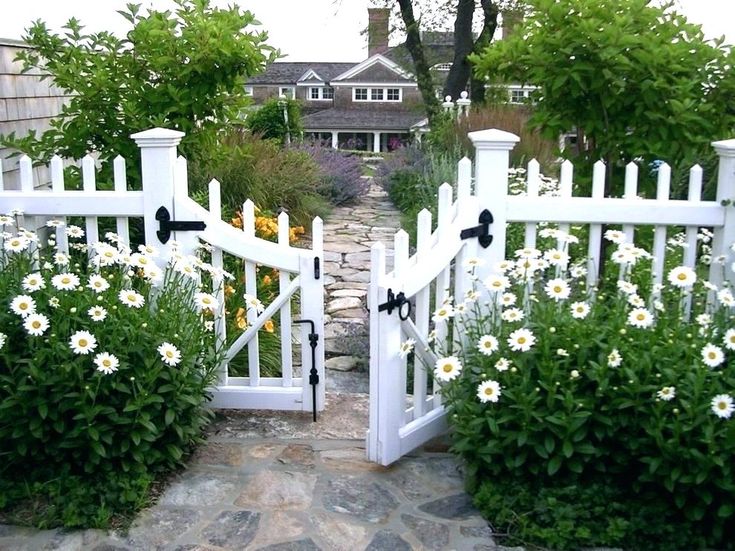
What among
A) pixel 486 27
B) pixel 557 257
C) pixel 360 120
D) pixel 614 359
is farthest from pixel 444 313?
pixel 360 120

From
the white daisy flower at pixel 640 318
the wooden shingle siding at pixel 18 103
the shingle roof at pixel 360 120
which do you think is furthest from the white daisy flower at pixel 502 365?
the shingle roof at pixel 360 120

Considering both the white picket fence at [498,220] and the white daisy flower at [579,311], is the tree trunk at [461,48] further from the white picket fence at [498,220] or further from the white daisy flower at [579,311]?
the white daisy flower at [579,311]

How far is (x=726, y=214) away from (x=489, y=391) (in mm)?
1451

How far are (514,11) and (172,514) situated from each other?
19.2m

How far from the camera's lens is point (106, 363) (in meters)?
2.90

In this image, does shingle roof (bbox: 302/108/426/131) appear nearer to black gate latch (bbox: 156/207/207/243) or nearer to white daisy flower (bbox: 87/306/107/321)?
black gate latch (bbox: 156/207/207/243)

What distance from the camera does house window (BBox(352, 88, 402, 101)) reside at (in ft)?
150

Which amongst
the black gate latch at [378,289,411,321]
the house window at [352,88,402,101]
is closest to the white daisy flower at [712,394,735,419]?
the black gate latch at [378,289,411,321]

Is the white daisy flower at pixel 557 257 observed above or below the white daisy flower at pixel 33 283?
above

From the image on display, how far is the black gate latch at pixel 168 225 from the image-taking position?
143 inches

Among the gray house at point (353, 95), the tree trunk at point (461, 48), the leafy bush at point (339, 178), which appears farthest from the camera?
the gray house at point (353, 95)

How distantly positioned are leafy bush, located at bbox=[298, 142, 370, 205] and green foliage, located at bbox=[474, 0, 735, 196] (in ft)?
20.7

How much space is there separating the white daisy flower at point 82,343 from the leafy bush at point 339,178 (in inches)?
288

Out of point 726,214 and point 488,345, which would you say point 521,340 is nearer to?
point 488,345
